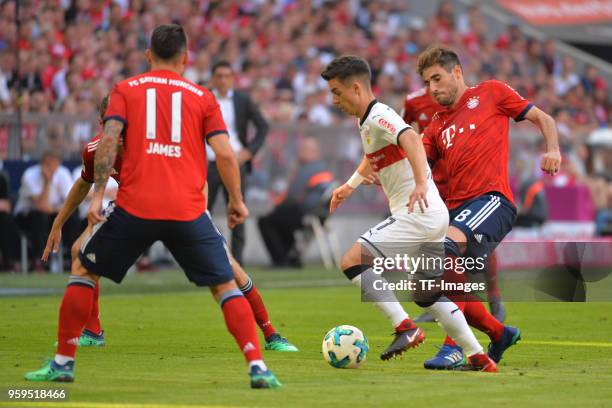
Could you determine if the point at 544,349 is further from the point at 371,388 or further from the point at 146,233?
the point at 146,233

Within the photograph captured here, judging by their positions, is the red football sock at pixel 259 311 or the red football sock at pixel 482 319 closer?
the red football sock at pixel 482 319

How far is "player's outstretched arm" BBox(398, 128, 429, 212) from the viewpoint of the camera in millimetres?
8336

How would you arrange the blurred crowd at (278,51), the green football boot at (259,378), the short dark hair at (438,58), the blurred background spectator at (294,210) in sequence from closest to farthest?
the green football boot at (259,378) → the short dark hair at (438,58) → the blurred crowd at (278,51) → the blurred background spectator at (294,210)

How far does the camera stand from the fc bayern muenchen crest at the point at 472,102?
32.1 feet

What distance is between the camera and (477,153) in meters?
9.59

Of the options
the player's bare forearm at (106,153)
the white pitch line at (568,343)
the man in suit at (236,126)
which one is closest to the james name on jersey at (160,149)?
the player's bare forearm at (106,153)

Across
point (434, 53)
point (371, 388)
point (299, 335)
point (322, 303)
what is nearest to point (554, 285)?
point (322, 303)

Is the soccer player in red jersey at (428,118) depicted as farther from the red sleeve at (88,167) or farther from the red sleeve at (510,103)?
the red sleeve at (88,167)

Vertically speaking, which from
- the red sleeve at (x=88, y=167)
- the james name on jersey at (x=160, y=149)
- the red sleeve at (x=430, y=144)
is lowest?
the red sleeve at (x=88, y=167)

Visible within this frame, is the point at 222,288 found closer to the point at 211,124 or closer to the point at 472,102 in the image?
the point at 211,124

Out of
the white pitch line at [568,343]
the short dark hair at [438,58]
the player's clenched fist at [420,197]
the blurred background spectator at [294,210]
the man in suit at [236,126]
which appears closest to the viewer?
the player's clenched fist at [420,197]

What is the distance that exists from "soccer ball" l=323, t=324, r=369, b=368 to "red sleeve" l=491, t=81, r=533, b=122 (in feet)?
6.99

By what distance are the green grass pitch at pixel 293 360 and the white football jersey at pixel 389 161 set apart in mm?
1157

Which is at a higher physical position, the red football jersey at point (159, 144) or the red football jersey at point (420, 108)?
the red football jersey at point (159, 144)
